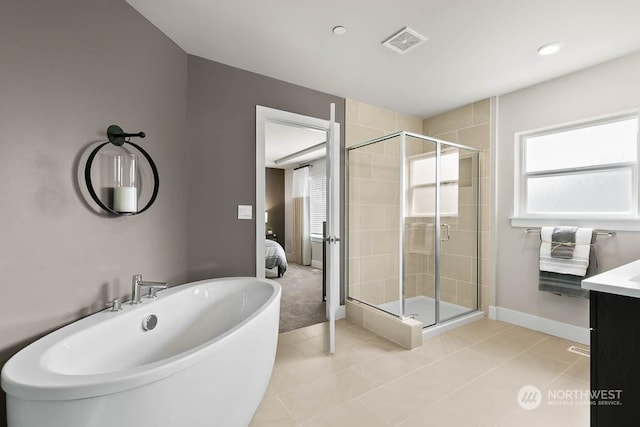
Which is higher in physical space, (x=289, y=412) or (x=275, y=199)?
(x=275, y=199)

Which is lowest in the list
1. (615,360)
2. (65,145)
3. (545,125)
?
(615,360)

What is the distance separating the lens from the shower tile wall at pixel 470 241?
315 cm

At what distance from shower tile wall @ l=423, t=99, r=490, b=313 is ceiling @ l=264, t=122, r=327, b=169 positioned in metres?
1.92

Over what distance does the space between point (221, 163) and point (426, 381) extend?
2293 millimetres

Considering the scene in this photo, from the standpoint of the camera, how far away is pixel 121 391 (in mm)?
852

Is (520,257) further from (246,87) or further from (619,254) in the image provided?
(246,87)

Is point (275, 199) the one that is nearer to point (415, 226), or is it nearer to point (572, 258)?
point (415, 226)

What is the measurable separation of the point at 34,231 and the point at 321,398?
1746 mm

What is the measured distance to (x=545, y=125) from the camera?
271 cm

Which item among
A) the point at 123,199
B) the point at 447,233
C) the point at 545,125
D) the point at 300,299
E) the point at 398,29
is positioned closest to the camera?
the point at 123,199

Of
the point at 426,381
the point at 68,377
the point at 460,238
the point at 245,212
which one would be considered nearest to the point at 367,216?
the point at 460,238

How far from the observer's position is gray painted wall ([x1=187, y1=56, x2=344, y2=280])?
2320mm

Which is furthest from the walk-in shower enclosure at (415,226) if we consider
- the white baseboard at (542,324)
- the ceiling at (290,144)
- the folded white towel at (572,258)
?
the ceiling at (290,144)

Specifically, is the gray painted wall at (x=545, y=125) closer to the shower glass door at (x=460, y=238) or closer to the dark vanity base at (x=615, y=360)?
the shower glass door at (x=460, y=238)
